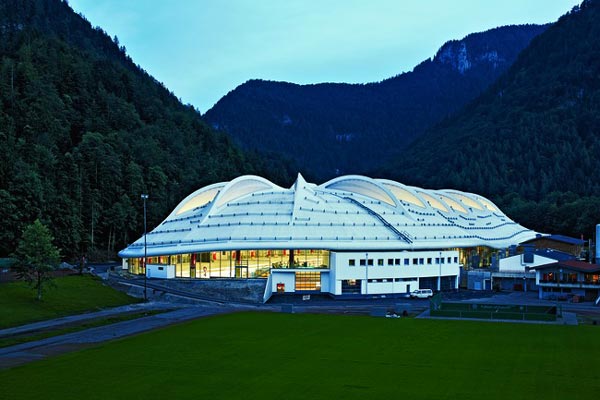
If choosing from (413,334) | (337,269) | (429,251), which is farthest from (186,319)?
(429,251)

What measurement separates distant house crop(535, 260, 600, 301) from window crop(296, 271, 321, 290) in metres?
23.9

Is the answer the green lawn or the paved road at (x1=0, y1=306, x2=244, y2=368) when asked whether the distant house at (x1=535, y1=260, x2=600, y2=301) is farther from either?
the green lawn

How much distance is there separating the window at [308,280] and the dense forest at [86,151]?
41.9 m

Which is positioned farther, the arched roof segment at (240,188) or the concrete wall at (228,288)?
the arched roof segment at (240,188)

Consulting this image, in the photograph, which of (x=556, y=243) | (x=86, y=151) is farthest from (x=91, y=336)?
(x=86, y=151)

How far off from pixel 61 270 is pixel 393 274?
36.9 m

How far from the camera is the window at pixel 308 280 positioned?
72.6m

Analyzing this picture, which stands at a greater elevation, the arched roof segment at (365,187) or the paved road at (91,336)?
the arched roof segment at (365,187)

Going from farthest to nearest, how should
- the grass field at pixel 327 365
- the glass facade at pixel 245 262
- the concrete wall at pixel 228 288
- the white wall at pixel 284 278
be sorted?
the glass facade at pixel 245 262 → the white wall at pixel 284 278 → the concrete wall at pixel 228 288 → the grass field at pixel 327 365

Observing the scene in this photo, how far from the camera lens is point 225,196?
88188mm

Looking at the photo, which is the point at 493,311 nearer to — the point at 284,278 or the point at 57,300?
the point at 284,278

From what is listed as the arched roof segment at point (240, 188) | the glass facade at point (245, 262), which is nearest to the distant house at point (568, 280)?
the glass facade at point (245, 262)

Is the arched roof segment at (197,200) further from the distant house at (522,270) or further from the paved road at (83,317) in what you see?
the distant house at (522,270)

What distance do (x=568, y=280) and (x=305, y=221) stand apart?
2997 cm
